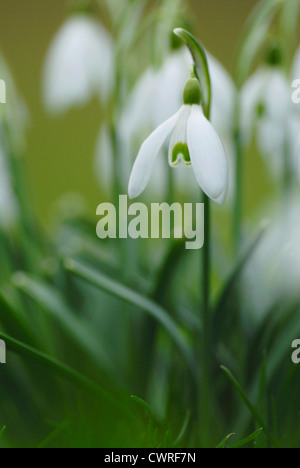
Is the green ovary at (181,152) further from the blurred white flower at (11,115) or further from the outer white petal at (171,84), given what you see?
the blurred white flower at (11,115)

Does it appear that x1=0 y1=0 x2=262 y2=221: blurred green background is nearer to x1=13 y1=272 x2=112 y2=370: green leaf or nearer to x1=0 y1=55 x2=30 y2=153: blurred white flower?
x1=0 y1=55 x2=30 y2=153: blurred white flower

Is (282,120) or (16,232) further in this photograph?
(16,232)

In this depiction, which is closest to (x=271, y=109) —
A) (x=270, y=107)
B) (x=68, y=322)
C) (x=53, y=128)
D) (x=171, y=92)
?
(x=270, y=107)

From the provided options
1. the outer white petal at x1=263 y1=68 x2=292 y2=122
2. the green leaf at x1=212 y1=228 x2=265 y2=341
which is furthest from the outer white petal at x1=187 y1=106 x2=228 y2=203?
the outer white petal at x1=263 y1=68 x2=292 y2=122
